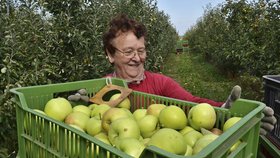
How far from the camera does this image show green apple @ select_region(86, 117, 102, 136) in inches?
55.7

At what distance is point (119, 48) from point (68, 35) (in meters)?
2.03

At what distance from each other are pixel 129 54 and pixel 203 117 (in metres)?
0.92

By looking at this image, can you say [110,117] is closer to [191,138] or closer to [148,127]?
[148,127]

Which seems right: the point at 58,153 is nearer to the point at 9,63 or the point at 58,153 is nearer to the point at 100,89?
the point at 100,89

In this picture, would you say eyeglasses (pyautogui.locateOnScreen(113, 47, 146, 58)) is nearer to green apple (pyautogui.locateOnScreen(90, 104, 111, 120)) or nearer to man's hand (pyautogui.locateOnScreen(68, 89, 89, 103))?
man's hand (pyautogui.locateOnScreen(68, 89, 89, 103))

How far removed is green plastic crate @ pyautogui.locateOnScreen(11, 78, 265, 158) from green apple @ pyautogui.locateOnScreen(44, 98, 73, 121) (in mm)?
117

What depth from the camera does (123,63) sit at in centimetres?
219

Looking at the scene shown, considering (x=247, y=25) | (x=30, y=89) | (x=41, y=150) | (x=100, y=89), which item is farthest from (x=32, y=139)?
(x=247, y=25)

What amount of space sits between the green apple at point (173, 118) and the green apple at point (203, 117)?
4 cm

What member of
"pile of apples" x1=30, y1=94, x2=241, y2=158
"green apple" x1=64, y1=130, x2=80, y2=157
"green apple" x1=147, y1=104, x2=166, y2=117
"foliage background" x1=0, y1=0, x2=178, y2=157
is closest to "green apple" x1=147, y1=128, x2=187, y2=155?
"pile of apples" x1=30, y1=94, x2=241, y2=158

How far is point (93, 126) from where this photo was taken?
4.69ft

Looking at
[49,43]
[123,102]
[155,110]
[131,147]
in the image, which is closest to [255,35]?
[49,43]

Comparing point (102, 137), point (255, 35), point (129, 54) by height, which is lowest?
point (102, 137)

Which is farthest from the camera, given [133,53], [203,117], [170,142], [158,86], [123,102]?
[158,86]
